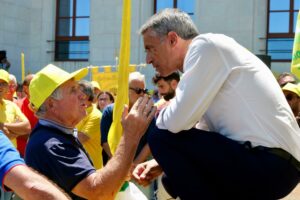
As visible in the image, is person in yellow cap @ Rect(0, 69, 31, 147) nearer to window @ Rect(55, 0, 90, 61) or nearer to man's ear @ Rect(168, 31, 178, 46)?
man's ear @ Rect(168, 31, 178, 46)

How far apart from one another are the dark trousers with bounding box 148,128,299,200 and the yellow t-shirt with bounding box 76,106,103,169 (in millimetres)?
3565

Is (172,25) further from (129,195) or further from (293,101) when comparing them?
(293,101)

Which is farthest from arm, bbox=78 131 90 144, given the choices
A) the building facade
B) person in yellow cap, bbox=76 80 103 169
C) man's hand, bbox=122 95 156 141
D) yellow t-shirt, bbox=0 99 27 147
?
the building facade

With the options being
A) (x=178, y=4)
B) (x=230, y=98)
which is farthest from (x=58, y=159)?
(x=178, y=4)

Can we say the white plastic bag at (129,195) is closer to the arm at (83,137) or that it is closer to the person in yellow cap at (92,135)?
the person in yellow cap at (92,135)

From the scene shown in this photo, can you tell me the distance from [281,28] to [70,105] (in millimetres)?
14853

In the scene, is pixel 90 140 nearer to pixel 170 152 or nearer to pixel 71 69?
pixel 170 152

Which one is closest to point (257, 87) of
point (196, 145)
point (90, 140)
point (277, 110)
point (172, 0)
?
point (277, 110)

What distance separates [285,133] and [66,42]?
60.6 ft

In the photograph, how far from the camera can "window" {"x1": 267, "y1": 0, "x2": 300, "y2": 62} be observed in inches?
693

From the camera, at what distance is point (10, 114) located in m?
6.68

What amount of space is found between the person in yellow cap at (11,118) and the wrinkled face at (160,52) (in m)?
3.62

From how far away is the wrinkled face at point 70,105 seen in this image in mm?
3709

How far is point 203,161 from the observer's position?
8.84 feet
